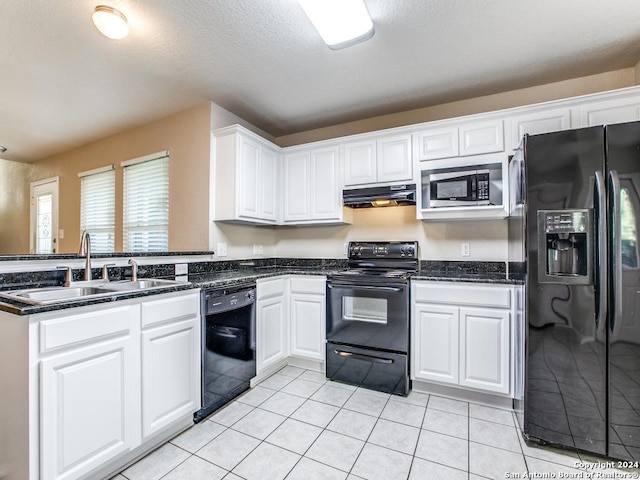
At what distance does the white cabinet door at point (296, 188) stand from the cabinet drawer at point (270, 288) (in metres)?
0.77

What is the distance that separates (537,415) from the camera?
1.73 meters

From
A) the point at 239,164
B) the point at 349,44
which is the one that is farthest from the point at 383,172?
the point at 239,164

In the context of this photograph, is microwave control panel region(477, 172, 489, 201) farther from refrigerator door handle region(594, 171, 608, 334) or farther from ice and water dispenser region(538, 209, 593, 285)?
refrigerator door handle region(594, 171, 608, 334)

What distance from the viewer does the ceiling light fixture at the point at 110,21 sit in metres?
1.75

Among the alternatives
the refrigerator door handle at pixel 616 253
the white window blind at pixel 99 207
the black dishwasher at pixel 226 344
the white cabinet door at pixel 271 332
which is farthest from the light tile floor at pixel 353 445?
the white window blind at pixel 99 207

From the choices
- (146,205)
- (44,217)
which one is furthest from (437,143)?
(44,217)

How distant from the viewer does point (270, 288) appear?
2664 mm

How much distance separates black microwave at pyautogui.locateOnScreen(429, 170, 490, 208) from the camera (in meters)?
2.42

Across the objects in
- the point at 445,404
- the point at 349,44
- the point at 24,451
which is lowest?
the point at 445,404

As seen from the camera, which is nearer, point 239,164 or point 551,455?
point 551,455

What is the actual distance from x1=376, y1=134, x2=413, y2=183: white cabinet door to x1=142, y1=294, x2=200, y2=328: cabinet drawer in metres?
1.90

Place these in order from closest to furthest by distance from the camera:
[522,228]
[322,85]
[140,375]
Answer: [140,375]
[522,228]
[322,85]

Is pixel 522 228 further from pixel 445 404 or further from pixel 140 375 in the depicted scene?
pixel 140 375

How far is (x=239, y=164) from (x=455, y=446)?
2.62 meters
